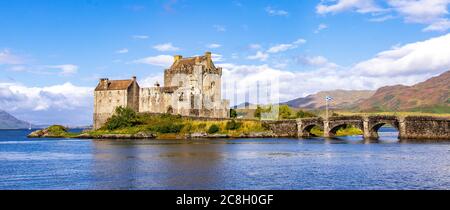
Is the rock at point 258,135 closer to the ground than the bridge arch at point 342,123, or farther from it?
closer to the ground

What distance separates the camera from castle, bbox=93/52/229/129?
107688 mm

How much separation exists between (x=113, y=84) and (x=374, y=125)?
5250cm

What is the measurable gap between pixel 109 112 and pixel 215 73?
75.2 feet

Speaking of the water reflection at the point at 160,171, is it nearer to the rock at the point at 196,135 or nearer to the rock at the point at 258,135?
the rock at the point at 196,135

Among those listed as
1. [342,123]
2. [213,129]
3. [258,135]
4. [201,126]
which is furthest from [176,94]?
[342,123]

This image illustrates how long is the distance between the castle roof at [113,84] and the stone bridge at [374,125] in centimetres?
2879

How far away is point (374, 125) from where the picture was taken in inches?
3351

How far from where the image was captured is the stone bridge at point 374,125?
7854 centimetres

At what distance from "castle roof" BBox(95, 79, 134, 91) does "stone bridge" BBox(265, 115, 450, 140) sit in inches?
1134

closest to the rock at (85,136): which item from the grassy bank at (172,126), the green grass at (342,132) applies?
the grassy bank at (172,126)

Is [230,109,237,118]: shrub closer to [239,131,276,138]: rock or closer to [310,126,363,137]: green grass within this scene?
[239,131,276,138]: rock

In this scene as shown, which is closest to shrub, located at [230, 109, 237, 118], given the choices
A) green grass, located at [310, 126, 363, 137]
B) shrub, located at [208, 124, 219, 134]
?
shrub, located at [208, 124, 219, 134]
